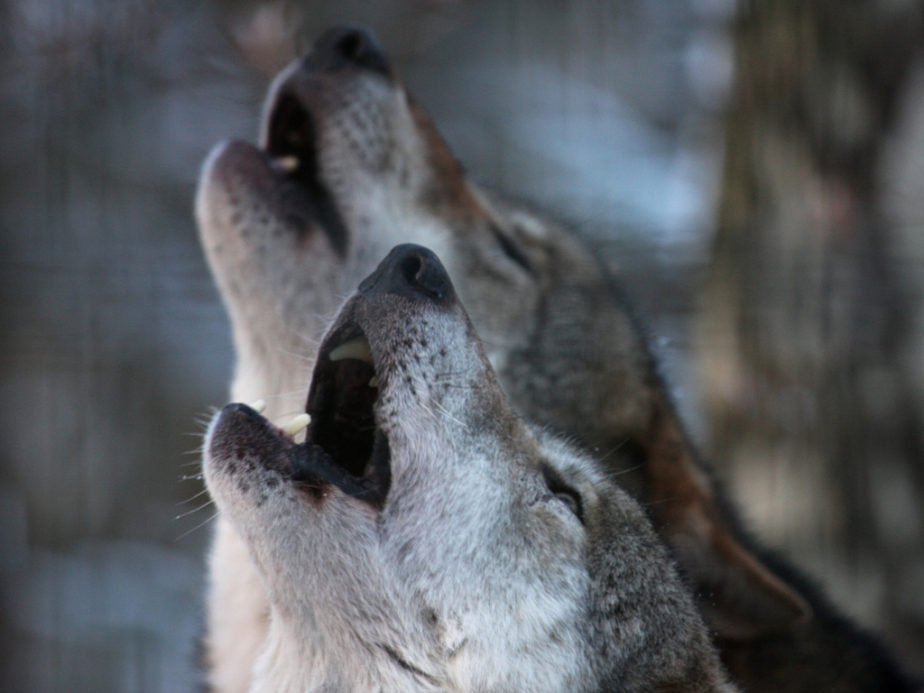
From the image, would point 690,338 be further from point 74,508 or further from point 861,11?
point 74,508

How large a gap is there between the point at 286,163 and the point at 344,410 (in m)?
1.24

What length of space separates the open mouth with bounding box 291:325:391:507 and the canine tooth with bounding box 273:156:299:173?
1124 mm

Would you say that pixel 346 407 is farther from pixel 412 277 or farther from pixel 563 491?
pixel 563 491

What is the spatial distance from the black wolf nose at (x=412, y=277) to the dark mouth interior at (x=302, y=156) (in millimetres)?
912

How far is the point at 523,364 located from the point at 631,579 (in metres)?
1.18

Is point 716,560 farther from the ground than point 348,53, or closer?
closer

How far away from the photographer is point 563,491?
2455mm

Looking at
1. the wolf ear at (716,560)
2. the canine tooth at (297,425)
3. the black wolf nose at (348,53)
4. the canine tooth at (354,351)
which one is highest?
the black wolf nose at (348,53)

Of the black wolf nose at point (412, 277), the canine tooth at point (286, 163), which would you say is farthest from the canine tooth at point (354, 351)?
the canine tooth at point (286, 163)

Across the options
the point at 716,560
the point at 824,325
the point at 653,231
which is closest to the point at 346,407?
the point at 716,560

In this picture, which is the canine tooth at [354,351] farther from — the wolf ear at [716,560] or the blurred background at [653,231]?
the blurred background at [653,231]

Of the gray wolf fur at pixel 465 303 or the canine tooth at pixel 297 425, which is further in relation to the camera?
the gray wolf fur at pixel 465 303

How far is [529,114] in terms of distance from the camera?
7.15 metres

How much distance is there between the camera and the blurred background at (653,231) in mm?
5109
